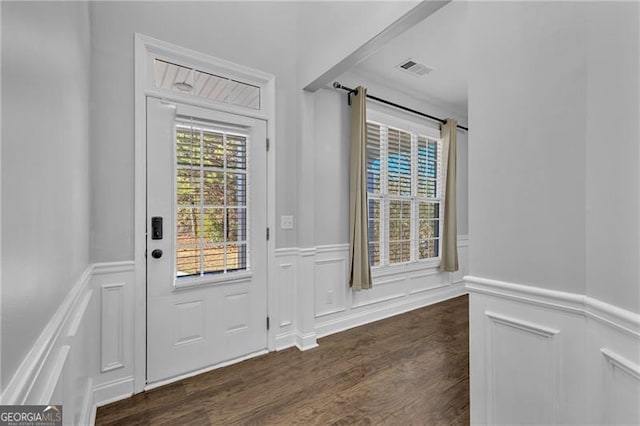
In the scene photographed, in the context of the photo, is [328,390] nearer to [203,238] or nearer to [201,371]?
[201,371]

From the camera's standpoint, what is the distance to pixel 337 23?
210 cm

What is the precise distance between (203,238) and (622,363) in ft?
7.36

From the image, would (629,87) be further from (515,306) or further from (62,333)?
(62,333)

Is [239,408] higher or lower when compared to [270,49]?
lower

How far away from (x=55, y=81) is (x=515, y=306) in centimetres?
184

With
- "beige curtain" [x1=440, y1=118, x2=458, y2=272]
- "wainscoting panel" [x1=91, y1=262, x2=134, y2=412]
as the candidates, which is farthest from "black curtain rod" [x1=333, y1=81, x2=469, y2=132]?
Result: "wainscoting panel" [x1=91, y1=262, x2=134, y2=412]

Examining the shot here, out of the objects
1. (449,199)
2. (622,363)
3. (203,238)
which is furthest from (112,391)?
(449,199)

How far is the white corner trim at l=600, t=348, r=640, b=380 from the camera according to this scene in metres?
0.81

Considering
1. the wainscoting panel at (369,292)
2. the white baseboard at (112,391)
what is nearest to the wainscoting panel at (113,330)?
the white baseboard at (112,391)

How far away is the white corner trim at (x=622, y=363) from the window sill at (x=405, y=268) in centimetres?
238

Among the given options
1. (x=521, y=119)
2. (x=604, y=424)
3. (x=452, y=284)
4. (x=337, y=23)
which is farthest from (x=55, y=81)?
(x=452, y=284)

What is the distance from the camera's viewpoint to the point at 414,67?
3.02 meters

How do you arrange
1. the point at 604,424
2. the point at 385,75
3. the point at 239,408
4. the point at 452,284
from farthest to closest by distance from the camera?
the point at 452,284, the point at 385,75, the point at 239,408, the point at 604,424

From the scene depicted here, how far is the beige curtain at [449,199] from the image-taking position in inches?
153
